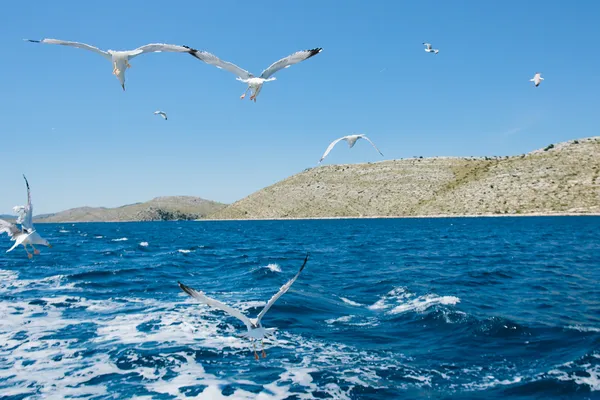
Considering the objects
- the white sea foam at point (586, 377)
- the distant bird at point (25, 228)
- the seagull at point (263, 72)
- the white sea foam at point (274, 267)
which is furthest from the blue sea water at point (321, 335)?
the seagull at point (263, 72)

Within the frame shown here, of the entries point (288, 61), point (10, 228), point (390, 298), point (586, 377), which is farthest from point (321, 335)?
point (10, 228)

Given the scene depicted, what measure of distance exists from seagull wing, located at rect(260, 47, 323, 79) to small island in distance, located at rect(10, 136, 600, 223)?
109008mm

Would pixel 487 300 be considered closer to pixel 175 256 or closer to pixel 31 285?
pixel 31 285

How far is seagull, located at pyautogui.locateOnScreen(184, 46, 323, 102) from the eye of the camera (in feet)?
30.5

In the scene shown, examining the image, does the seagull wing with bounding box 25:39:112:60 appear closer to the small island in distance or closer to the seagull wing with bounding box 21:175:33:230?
the seagull wing with bounding box 21:175:33:230

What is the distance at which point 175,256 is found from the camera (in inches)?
1658

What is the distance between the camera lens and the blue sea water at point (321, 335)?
36.3 feet

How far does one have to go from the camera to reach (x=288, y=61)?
9914 millimetres

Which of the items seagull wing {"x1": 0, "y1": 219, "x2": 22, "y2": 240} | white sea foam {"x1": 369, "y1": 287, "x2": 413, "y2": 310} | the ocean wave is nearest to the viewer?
seagull wing {"x1": 0, "y1": 219, "x2": 22, "y2": 240}

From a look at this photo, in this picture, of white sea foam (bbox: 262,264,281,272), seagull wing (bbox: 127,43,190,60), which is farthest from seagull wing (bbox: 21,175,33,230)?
white sea foam (bbox: 262,264,281,272)

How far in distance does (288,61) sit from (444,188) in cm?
13444

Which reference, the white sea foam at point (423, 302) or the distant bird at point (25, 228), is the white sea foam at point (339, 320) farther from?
the distant bird at point (25, 228)

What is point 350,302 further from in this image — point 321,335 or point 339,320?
point 321,335

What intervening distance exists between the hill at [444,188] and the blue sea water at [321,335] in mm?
94224
